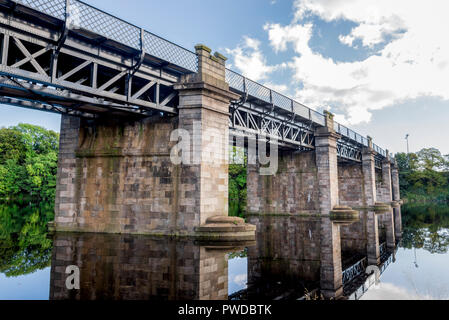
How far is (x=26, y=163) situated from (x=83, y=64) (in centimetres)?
4846

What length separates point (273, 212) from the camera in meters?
27.6

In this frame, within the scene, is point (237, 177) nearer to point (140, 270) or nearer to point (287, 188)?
point (287, 188)

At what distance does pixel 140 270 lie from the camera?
7438 millimetres

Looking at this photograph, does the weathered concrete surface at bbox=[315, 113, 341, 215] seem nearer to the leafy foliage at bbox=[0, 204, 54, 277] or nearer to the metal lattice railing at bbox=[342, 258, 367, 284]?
the metal lattice railing at bbox=[342, 258, 367, 284]

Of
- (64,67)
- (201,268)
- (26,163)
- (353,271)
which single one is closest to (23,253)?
(201,268)

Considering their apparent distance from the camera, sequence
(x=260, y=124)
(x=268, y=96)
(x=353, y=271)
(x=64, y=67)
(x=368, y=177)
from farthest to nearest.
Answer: (x=368, y=177) < (x=260, y=124) < (x=268, y=96) < (x=64, y=67) < (x=353, y=271)

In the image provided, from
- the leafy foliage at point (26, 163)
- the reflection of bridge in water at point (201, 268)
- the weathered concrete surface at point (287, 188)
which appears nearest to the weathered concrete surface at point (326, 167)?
the weathered concrete surface at point (287, 188)

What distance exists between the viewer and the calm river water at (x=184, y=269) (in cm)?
617

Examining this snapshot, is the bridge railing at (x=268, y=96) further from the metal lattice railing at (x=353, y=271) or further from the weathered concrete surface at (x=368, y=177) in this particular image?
the weathered concrete surface at (x=368, y=177)

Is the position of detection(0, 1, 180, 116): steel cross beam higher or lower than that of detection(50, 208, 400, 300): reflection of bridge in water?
higher

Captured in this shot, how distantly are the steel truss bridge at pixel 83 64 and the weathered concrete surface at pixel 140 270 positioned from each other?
4.91 m

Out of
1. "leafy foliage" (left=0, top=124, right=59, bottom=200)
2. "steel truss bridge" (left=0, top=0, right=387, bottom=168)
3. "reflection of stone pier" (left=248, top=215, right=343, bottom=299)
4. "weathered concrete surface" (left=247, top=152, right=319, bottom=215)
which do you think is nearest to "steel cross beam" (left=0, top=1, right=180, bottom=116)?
"steel truss bridge" (left=0, top=0, right=387, bottom=168)

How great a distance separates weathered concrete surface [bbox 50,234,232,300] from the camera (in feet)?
19.3

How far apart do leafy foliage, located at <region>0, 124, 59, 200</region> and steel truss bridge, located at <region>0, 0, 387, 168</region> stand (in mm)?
42400
